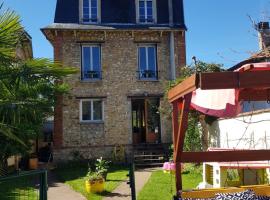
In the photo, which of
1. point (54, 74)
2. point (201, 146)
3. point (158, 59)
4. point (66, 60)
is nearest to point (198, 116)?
point (201, 146)

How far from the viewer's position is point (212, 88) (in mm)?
4273

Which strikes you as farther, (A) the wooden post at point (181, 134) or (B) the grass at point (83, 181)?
(B) the grass at point (83, 181)

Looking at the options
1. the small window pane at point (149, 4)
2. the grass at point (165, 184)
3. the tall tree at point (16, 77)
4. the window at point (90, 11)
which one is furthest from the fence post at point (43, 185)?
the small window pane at point (149, 4)

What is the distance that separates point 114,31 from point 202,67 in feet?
19.1

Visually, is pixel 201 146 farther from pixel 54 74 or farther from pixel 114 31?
pixel 54 74

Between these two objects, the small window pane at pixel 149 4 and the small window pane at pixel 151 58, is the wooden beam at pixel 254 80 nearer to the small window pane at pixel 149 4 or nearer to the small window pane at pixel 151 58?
the small window pane at pixel 151 58

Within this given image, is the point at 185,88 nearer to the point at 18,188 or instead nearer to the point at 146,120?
the point at 18,188

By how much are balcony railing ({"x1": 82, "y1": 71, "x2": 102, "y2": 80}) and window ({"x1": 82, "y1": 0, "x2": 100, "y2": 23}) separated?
267 centimetres

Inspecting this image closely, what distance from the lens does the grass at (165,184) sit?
10652 mm

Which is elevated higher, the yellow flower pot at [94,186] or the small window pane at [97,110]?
the small window pane at [97,110]

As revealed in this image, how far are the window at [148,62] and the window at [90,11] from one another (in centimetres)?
281

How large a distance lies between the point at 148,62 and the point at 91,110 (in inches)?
149

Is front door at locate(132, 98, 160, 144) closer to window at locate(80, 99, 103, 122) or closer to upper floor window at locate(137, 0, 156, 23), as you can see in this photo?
window at locate(80, 99, 103, 122)

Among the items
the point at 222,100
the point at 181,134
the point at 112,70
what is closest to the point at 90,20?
the point at 112,70
